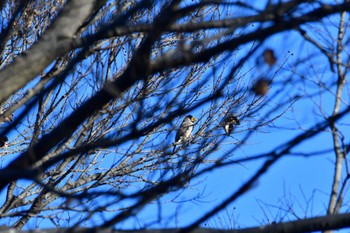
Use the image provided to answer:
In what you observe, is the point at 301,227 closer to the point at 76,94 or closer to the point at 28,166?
the point at 28,166

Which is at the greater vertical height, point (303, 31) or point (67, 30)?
point (67, 30)

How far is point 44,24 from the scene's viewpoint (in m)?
7.32

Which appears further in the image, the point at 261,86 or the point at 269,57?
the point at 261,86

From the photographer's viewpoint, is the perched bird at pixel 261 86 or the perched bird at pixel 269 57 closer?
the perched bird at pixel 269 57

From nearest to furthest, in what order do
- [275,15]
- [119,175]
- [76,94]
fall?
1. [275,15]
2. [76,94]
3. [119,175]

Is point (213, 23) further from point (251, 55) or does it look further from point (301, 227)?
point (301, 227)

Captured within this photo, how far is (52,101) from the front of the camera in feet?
23.8

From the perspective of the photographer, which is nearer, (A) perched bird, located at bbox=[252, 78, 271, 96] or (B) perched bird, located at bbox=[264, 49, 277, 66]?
(B) perched bird, located at bbox=[264, 49, 277, 66]

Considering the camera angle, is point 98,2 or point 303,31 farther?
point 98,2

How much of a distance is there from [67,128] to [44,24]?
4536mm

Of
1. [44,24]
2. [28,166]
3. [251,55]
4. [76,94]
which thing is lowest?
[28,166]

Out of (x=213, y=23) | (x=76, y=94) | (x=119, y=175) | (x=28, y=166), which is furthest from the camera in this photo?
(x=119, y=175)

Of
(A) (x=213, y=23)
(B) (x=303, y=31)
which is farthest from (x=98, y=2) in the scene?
(B) (x=303, y=31)

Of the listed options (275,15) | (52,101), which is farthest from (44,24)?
(275,15)
